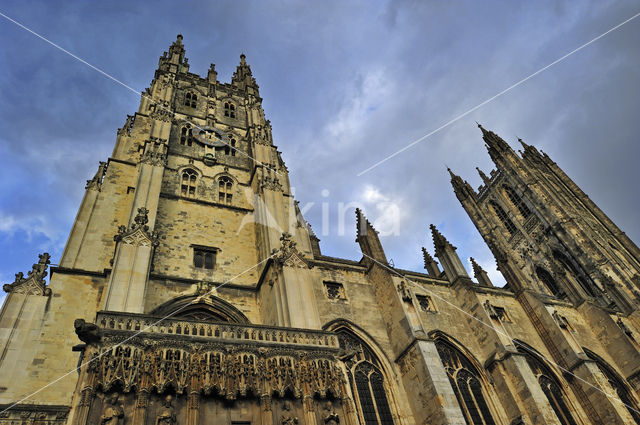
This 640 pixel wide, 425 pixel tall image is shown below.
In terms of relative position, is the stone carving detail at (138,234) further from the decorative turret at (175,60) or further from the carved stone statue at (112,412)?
the decorative turret at (175,60)

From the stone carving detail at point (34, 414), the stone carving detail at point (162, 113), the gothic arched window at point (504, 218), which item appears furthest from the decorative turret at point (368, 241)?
the gothic arched window at point (504, 218)

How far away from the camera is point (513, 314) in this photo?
21953 mm

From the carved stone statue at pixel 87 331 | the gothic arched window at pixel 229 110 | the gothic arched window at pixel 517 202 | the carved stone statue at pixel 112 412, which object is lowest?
the carved stone statue at pixel 112 412

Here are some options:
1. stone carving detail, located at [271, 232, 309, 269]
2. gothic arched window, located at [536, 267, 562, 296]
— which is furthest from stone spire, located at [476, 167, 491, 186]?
stone carving detail, located at [271, 232, 309, 269]

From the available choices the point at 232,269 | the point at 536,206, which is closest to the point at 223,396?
the point at 232,269

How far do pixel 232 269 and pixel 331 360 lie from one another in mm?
6706

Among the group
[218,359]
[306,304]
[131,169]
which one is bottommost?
[218,359]

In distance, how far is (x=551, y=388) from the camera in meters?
19.0

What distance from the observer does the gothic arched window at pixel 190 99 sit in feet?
87.7

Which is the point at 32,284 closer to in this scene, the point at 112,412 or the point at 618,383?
the point at 112,412

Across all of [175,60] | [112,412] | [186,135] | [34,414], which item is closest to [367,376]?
[112,412]

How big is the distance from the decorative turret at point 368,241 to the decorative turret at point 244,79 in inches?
585

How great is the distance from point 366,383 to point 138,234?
381 inches

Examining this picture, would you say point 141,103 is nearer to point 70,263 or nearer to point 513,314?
point 70,263
